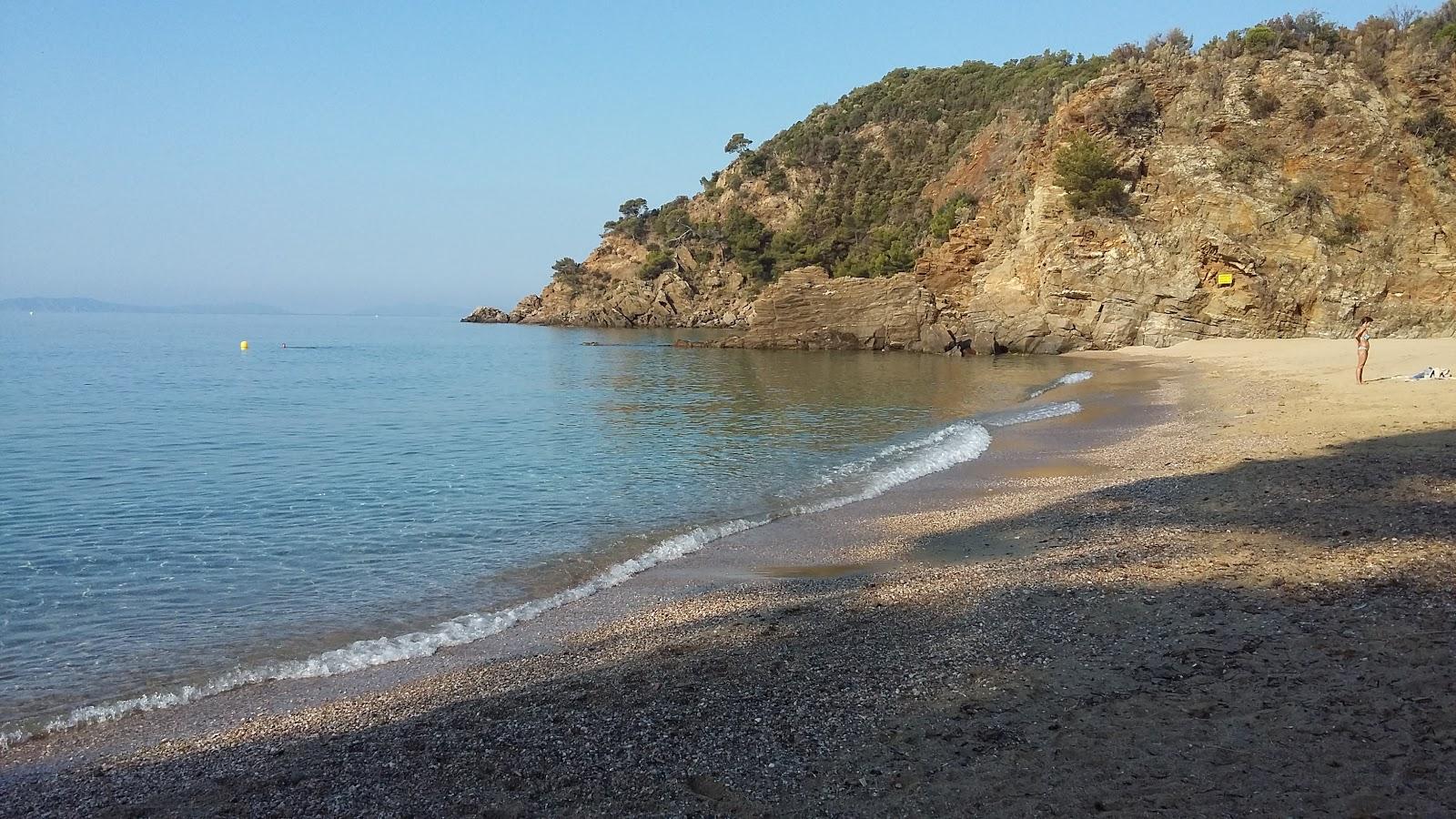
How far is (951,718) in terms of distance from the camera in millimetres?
4941

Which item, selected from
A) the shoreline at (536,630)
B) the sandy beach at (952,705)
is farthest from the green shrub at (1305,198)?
the sandy beach at (952,705)

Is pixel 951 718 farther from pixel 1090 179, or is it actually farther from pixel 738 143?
pixel 738 143

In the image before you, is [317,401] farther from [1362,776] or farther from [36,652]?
[1362,776]

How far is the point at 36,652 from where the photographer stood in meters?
7.62

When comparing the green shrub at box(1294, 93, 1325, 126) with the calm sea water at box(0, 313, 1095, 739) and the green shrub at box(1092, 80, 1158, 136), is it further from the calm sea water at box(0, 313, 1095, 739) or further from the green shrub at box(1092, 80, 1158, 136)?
the calm sea water at box(0, 313, 1095, 739)

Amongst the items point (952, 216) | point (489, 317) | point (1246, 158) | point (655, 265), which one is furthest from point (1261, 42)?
point (489, 317)

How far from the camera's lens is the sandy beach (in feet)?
13.6

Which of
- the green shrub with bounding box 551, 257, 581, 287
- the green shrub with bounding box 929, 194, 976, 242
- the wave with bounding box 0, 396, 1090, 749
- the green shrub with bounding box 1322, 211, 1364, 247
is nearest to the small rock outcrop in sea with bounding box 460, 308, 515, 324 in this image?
the green shrub with bounding box 551, 257, 581, 287

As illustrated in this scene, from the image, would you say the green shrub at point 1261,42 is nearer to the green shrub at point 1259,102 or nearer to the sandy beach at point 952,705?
the green shrub at point 1259,102

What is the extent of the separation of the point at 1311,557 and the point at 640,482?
33.8 feet

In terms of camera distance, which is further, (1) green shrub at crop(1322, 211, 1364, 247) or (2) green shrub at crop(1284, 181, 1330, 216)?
(2) green shrub at crop(1284, 181, 1330, 216)

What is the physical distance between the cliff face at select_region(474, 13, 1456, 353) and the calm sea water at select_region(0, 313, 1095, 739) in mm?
12382

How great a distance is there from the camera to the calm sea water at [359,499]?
8.01m

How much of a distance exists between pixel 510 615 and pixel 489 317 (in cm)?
12421
